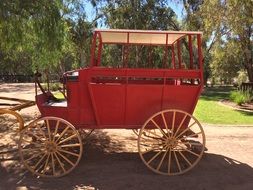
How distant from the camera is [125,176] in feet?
25.1

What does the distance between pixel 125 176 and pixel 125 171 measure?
0.35 meters

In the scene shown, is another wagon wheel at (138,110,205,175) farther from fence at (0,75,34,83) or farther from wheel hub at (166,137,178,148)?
fence at (0,75,34,83)

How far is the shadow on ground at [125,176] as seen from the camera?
7188 mm

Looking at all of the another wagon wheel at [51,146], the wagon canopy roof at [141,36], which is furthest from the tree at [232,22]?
the another wagon wheel at [51,146]

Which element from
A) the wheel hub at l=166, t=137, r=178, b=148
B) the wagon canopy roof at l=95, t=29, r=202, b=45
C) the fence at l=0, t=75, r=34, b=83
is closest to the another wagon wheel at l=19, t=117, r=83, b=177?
the wheel hub at l=166, t=137, r=178, b=148

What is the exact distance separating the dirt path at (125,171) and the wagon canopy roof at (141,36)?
2.33m

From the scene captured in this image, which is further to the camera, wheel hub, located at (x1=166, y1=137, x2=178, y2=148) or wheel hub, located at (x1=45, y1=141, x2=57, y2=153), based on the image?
wheel hub, located at (x1=166, y1=137, x2=178, y2=148)

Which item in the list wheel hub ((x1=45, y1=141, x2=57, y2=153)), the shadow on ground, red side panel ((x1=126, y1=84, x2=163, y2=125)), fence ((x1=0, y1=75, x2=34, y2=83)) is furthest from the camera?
fence ((x1=0, y1=75, x2=34, y2=83))

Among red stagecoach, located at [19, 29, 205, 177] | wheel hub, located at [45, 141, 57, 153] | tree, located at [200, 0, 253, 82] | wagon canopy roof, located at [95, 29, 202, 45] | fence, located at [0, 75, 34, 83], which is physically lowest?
fence, located at [0, 75, 34, 83]

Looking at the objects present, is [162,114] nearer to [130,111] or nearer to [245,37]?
[130,111]

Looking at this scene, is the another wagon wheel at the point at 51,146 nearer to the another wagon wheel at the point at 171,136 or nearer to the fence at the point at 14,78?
the another wagon wheel at the point at 171,136

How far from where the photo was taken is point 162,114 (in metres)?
7.95

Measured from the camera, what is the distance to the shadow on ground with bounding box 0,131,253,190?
7.19m

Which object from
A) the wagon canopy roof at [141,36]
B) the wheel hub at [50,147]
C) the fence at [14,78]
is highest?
the wagon canopy roof at [141,36]
